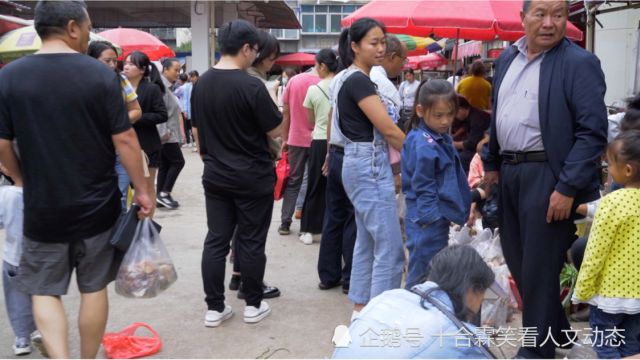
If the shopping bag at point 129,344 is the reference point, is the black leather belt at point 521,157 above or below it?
above

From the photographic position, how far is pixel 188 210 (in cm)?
769

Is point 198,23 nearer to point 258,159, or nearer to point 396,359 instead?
point 258,159

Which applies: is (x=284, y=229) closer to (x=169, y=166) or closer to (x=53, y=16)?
(x=169, y=166)

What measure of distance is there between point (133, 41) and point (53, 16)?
30.2ft

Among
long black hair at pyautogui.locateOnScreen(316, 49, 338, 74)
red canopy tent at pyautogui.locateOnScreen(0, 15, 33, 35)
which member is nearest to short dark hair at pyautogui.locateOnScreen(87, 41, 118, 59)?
long black hair at pyautogui.locateOnScreen(316, 49, 338, 74)

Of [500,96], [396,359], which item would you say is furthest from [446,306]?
[500,96]

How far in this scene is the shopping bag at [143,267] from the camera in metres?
3.15

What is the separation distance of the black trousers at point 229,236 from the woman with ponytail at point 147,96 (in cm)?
239

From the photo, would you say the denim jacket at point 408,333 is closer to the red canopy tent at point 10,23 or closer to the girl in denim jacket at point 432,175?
the girl in denim jacket at point 432,175

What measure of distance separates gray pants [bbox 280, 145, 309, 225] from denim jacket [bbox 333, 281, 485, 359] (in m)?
4.28

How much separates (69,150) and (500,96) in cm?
222

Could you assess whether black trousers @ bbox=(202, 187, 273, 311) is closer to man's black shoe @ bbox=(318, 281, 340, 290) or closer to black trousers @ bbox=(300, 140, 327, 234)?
man's black shoe @ bbox=(318, 281, 340, 290)

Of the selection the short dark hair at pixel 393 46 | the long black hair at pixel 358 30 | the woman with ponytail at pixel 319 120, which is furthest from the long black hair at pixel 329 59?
the long black hair at pixel 358 30

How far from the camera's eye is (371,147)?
3.62m
